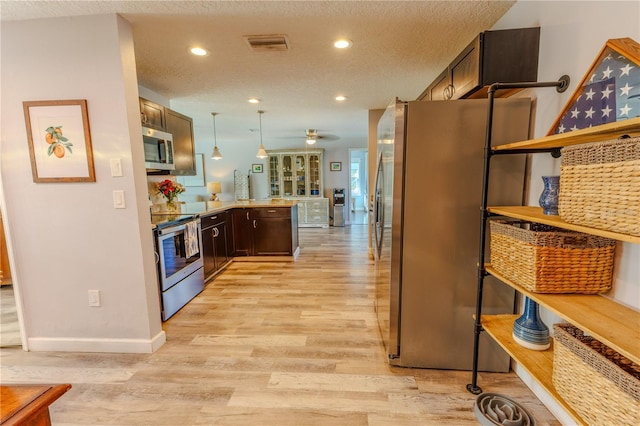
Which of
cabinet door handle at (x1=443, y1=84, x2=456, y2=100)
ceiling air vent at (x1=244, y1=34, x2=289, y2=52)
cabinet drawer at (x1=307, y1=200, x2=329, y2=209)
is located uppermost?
ceiling air vent at (x1=244, y1=34, x2=289, y2=52)

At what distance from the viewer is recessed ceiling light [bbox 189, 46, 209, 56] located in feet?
7.52

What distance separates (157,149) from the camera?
285 cm

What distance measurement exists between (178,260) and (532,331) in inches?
111

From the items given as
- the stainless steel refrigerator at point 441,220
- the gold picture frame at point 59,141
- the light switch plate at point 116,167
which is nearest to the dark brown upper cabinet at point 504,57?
the stainless steel refrigerator at point 441,220

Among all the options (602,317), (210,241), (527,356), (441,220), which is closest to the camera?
(602,317)

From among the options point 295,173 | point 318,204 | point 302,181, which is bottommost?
point 318,204

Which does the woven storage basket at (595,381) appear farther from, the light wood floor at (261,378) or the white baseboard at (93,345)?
the white baseboard at (93,345)

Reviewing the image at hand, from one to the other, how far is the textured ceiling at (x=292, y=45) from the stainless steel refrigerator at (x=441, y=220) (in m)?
0.69

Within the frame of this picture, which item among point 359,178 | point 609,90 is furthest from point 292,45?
point 359,178

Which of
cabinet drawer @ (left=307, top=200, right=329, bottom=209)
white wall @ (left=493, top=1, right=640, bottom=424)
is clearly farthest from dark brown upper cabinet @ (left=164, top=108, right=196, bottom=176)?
cabinet drawer @ (left=307, top=200, right=329, bottom=209)

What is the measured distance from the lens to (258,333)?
2.36 metres

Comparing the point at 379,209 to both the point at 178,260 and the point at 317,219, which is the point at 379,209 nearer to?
the point at 178,260

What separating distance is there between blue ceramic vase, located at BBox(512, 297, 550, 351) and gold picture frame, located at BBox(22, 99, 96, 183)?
2780 mm

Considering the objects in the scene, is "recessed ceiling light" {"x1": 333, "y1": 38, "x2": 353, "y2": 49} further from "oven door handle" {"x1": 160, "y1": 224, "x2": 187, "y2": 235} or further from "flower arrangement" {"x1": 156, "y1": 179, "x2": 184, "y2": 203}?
"flower arrangement" {"x1": 156, "y1": 179, "x2": 184, "y2": 203}
